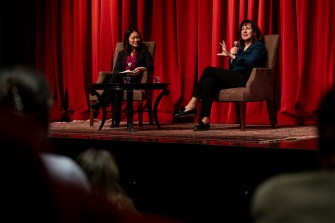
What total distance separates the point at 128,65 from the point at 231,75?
3.35ft

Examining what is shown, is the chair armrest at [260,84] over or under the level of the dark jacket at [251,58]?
under

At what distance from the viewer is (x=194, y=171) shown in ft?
11.7

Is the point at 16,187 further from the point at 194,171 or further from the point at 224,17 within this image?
the point at 224,17

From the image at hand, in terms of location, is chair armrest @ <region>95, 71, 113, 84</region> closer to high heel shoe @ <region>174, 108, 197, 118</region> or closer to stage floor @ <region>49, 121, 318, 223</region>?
high heel shoe @ <region>174, 108, 197, 118</region>

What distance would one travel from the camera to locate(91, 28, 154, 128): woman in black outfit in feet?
18.2

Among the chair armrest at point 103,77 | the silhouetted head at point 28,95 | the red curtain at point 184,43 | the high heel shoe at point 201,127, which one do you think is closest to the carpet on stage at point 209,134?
the high heel shoe at point 201,127

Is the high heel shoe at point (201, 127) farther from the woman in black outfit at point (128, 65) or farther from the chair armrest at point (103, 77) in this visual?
the chair armrest at point (103, 77)

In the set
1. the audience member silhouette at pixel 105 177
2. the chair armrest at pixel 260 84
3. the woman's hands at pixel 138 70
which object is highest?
the woman's hands at pixel 138 70

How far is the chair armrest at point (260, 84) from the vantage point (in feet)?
16.2

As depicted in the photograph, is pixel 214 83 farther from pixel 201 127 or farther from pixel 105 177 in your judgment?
pixel 105 177

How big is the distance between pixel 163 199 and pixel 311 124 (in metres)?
2.47

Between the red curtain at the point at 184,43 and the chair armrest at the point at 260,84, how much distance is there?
71 centimetres

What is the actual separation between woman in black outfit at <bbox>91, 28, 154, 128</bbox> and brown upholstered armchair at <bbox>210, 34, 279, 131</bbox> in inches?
35.3

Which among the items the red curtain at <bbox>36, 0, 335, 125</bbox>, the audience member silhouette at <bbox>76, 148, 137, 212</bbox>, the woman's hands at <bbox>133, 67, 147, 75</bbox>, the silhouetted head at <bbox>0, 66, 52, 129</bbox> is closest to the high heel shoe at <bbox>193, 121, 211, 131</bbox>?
the woman's hands at <bbox>133, 67, 147, 75</bbox>
